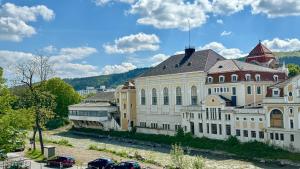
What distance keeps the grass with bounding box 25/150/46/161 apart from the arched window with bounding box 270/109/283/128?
27432 mm

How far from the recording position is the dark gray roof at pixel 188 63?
6656cm

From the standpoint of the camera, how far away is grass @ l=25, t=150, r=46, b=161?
4833 cm

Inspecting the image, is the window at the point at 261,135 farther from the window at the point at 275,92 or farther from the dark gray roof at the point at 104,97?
the dark gray roof at the point at 104,97

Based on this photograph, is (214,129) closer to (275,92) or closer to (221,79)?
(221,79)

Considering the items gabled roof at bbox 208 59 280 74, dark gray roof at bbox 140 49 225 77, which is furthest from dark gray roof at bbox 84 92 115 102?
gabled roof at bbox 208 59 280 74

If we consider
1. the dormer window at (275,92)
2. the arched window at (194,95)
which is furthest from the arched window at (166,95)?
the dormer window at (275,92)

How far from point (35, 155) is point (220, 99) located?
2559 cm

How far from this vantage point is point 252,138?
54250 millimetres

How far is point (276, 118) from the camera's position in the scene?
168 ft

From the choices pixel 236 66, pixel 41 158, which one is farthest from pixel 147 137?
pixel 41 158

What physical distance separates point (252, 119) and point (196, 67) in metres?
15.6

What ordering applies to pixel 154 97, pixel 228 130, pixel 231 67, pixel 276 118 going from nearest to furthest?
pixel 276 118 → pixel 228 130 → pixel 231 67 → pixel 154 97

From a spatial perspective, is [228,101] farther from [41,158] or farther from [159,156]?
[41,158]

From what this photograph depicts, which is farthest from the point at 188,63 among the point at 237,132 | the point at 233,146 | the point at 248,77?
the point at 233,146
